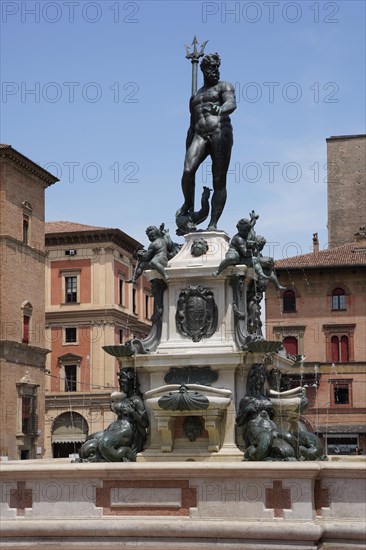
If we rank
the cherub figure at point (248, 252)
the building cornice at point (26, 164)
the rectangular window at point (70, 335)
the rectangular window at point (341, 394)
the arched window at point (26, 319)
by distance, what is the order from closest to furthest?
the cherub figure at point (248, 252), the building cornice at point (26, 164), the arched window at point (26, 319), the rectangular window at point (341, 394), the rectangular window at point (70, 335)

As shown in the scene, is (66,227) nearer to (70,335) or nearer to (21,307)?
(70,335)

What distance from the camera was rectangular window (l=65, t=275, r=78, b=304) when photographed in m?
69.0

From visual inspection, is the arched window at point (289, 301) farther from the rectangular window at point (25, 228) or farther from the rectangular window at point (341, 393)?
the rectangular window at point (25, 228)

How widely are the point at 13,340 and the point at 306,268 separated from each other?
18764 mm

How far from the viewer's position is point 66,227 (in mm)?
71500

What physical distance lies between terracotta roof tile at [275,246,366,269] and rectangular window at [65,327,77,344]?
604 inches

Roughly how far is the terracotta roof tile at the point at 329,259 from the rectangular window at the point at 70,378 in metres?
16.0

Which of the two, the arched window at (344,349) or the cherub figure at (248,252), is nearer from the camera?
the cherub figure at (248,252)

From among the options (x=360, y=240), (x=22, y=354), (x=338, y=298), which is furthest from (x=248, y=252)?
(x=360, y=240)

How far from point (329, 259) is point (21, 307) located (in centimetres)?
1961

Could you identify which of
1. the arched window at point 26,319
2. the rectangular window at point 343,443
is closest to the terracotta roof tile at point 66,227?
the arched window at point 26,319

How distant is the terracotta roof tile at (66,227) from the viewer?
69.7 m

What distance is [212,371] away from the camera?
48.5 ft

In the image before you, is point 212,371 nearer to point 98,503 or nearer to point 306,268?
point 98,503
